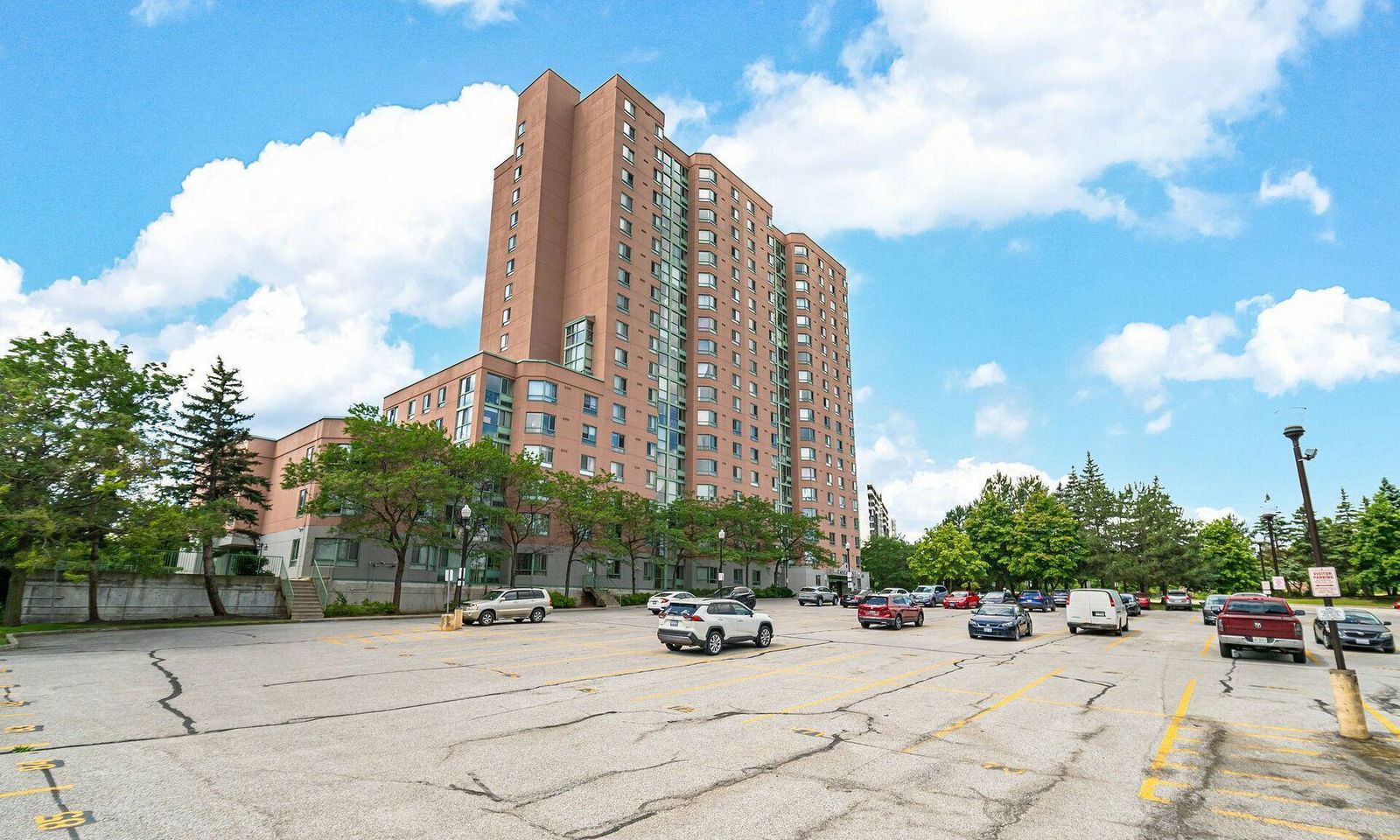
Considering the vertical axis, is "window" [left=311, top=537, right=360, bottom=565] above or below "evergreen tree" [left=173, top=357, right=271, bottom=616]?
below

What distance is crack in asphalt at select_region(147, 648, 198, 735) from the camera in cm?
1017

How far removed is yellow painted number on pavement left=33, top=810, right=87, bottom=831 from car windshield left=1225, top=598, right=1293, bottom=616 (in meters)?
27.9

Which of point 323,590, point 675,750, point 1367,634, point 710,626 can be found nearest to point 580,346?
point 323,590

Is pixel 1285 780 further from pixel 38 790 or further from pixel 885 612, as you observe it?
pixel 885 612

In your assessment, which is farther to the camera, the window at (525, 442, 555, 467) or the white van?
the window at (525, 442, 555, 467)

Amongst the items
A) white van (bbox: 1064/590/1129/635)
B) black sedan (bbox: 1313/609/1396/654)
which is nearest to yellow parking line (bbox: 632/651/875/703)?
white van (bbox: 1064/590/1129/635)

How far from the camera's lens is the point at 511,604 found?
3219 centimetres

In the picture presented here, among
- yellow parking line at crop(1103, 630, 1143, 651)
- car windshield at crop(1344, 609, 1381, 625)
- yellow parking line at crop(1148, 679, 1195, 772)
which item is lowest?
yellow parking line at crop(1103, 630, 1143, 651)

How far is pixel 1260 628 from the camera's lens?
20875 millimetres

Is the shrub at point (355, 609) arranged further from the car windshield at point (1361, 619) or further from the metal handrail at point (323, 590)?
the car windshield at point (1361, 619)

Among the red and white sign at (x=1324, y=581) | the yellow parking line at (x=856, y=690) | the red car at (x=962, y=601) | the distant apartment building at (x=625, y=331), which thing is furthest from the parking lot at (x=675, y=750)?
the red car at (x=962, y=601)

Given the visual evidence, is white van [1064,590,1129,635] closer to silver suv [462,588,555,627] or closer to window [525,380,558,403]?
silver suv [462,588,555,627]

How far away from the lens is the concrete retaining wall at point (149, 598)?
94.5ft

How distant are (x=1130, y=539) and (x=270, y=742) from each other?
91.9m
